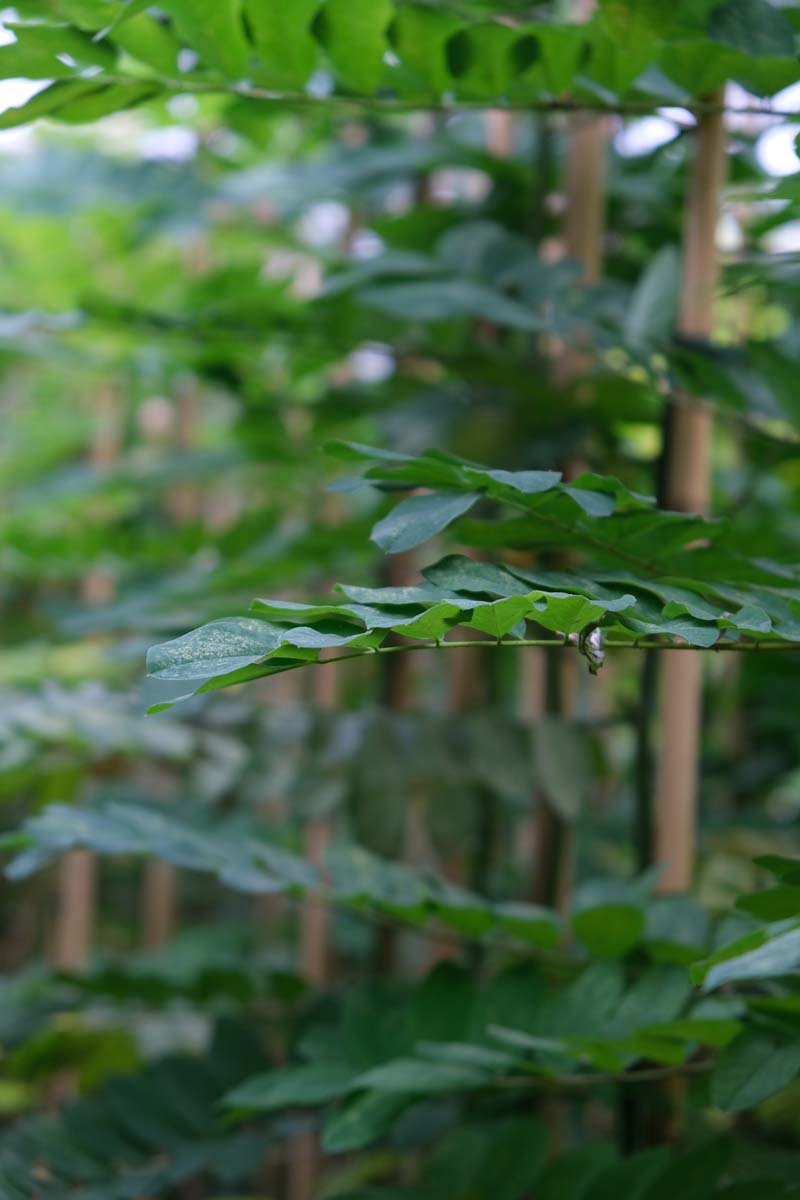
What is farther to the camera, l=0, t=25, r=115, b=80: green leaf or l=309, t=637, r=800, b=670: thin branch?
l=0, t=25, r=115, b=80: green leaf

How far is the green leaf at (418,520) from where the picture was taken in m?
0.38

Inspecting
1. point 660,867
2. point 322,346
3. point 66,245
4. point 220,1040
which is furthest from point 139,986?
point 66,245

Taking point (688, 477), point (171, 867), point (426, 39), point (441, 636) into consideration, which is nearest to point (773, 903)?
point (441, 636)

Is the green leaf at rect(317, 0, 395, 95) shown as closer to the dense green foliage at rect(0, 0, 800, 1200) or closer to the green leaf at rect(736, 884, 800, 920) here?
the dense green foliage at rect(0, 0, 800, 1200)

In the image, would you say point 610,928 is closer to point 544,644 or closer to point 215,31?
point 544,644

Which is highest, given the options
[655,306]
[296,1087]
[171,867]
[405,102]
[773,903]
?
[405,102]

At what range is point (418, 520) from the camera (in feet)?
1.28

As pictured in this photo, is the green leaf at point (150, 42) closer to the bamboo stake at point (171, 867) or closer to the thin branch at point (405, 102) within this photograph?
the thin branch at point (405, 102)

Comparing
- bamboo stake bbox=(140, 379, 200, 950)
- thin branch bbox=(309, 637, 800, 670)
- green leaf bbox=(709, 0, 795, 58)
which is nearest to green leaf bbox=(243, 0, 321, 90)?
green leaf bbox=(709, 0, 795, 58)

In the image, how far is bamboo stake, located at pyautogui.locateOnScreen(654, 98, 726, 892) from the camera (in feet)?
2.05

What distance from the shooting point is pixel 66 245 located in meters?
1.57

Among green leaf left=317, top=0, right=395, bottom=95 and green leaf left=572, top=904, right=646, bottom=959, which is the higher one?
green leaf left=317, top=0, right=395, bottom=95

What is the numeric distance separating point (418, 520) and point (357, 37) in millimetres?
257

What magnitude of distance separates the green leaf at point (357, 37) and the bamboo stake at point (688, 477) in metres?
0.19
